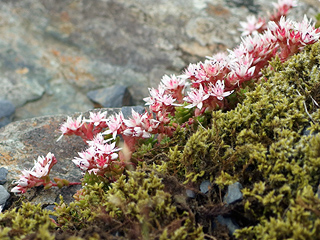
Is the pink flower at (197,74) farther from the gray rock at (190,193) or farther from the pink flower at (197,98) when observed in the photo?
the gray rock at (190,193)

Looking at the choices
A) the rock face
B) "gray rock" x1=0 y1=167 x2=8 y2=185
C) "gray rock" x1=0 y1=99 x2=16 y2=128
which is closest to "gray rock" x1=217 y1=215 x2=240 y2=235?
"gray rock" x1=0 y1=167 x2=8 y2=185

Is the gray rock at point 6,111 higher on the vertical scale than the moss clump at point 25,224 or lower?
lower

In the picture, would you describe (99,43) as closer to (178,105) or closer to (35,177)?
(178,105)

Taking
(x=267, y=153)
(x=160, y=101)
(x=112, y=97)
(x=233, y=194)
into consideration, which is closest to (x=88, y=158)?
(x=160, y=101)

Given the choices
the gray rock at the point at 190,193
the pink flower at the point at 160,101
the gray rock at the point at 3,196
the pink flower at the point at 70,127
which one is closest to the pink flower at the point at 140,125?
the pink flower at the point at 160,101

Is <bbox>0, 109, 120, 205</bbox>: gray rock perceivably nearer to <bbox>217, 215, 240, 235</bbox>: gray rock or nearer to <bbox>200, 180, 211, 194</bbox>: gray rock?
<bbox>200, 180, 211, 194</bbox>: gray rock
